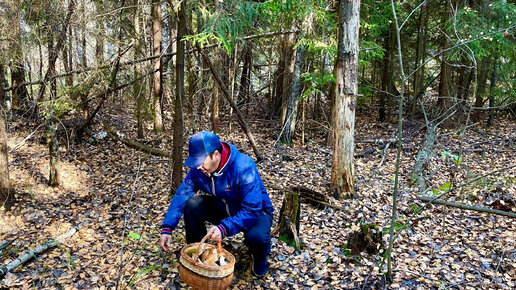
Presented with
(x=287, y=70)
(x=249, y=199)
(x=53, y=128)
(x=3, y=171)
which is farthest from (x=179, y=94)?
(x=287, y=70)

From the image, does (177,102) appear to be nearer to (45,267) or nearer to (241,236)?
(241,236)

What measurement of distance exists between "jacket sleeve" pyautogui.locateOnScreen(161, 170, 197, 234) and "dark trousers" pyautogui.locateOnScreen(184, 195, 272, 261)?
0.12 metres

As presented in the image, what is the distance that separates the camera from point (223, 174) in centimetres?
314

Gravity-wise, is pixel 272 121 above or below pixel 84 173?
above

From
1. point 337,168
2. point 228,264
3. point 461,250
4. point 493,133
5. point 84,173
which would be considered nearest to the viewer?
point 228,264

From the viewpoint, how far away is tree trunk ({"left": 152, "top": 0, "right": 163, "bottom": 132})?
862 cm

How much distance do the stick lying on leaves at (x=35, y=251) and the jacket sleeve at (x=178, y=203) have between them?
6.33 ft

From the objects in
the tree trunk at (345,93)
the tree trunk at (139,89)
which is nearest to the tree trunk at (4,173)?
the tree trunk at (139,89)

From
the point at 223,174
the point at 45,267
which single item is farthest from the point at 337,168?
the point at 45,267

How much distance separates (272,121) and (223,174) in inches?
340

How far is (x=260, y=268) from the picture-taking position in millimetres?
3410

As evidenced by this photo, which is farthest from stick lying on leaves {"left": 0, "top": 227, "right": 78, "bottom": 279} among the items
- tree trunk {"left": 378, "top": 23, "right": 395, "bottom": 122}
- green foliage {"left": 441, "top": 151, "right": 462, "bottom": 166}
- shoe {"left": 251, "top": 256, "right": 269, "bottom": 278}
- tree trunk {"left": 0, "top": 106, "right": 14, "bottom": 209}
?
tree trunk {"left": 378, "top": 23, "right": 395, "bottom": 122}

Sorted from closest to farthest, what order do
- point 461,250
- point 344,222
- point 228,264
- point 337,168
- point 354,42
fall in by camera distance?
point 228,264 < point 461,250 < point 344,222 < point 354,42 < point 337,168

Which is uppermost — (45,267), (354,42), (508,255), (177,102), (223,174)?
(354,42)
